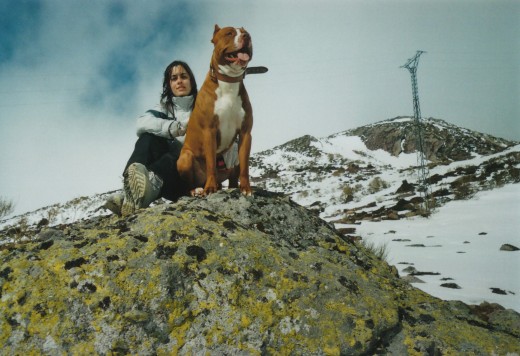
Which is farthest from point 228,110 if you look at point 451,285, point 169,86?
point 451,285

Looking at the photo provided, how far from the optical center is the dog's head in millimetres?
2711

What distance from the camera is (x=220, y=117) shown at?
2.92 metres

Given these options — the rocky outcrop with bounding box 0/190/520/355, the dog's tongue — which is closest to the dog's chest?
the dog's tongue

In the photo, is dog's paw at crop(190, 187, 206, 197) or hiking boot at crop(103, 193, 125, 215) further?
hiking boot at crop(103, 193, 125, 215)

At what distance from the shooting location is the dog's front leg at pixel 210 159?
2828 mm

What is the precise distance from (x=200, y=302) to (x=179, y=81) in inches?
104

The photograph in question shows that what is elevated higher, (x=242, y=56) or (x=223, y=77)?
(x=242, y=56)

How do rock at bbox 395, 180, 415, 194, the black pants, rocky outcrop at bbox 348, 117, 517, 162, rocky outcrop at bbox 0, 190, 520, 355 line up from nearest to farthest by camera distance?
rocky outcrop at bbox 0, 190, 520, 355 < the black pants < rock at bbox 395, 180, 415, 194 < rocky outcrop at bbox 348, 117, 517, 162

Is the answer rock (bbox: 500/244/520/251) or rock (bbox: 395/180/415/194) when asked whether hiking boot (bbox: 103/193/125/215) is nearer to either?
rock (bbox: 500/244/520/251)

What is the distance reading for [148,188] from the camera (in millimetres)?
2727

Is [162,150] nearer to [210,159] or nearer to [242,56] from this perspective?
[210,159]

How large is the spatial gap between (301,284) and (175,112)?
250 centimetres

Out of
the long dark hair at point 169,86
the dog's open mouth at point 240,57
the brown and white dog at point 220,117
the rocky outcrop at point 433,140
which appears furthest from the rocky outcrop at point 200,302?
the rocky outcrop at point 433,140

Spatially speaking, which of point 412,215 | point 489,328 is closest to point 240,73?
point 489,328
